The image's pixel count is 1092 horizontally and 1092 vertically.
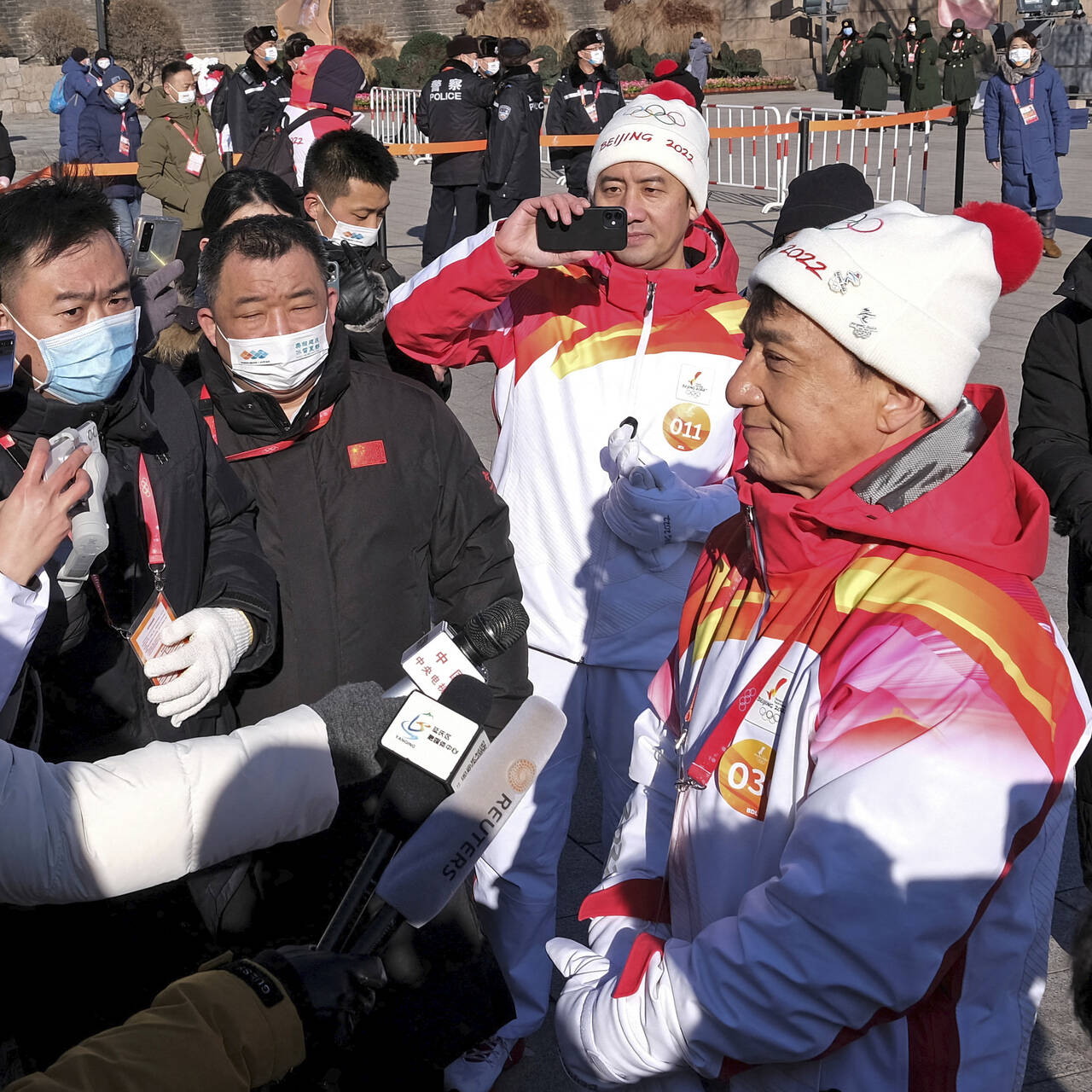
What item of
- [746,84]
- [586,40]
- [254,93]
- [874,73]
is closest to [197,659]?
[254,93]

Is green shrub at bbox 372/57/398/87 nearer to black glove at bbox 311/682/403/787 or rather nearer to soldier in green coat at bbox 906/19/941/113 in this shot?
soldier in green coat at bbox 906/19/941/113

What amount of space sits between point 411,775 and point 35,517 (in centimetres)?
83

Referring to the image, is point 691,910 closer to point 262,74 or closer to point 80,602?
point 80,602

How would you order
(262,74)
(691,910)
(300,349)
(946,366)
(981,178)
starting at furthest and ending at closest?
(981,178), (262,74), (300,349), (691,910), (946,366)

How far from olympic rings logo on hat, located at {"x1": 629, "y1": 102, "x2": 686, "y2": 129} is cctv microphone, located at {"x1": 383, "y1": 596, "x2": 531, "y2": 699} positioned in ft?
6.73

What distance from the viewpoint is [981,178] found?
1869 centimetres

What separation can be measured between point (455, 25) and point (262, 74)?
1458 inches

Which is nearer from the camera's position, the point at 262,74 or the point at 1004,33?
the point at 262,74

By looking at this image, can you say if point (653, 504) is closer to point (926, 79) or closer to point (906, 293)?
point (906, 293)

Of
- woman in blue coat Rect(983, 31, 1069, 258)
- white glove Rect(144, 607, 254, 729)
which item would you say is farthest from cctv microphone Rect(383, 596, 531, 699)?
woman in blue coat Rect(983, 31, 1069, 258)

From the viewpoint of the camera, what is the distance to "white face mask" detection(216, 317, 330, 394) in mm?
3092

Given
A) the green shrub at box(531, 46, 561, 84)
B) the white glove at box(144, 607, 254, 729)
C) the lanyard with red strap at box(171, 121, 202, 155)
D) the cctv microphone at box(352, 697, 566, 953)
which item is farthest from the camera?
the green shrub at box(531, 46, 561, 84)

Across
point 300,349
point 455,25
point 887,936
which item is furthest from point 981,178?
point 455,25

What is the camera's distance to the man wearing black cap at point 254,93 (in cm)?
1194
